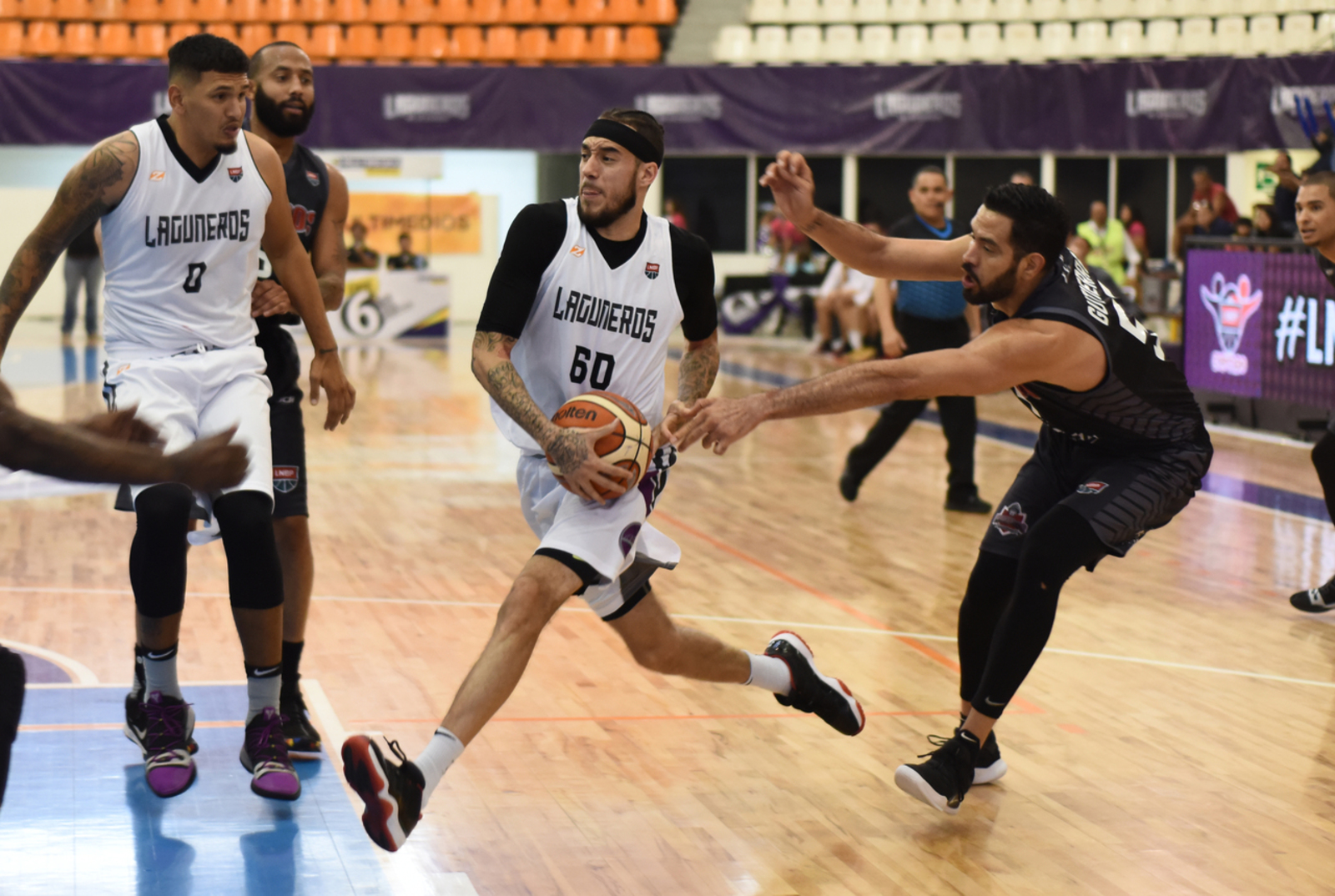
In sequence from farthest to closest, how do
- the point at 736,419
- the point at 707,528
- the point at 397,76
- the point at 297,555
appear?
the point at 397,76
the point at 707,528
the point at 297,555
the point at 736,419

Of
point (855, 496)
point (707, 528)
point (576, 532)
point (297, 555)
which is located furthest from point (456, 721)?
point (855, 496)

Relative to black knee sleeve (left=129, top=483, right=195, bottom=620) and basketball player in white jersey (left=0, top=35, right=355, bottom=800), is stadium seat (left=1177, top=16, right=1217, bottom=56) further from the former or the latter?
black knee sleeve (left=129, top=483, right=195, bottom=620)

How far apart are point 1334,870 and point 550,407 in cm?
226

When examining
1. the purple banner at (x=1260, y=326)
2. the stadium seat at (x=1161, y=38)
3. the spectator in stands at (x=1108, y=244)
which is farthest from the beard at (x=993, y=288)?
the stadium seat at (x=1161, y=38)

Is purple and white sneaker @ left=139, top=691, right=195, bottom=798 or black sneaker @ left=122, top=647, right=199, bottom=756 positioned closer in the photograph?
purple and white sneaker @ left=139, top=691, right=195, bottom=798

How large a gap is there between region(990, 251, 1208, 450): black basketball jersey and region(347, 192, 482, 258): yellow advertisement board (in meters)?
18.8

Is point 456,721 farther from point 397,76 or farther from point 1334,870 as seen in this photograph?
point 397,76

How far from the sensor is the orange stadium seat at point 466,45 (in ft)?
72.0

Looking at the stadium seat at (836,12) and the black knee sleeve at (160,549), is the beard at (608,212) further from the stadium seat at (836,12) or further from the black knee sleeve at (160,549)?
the stadium seat at (836,12)

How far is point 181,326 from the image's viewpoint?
4070mm

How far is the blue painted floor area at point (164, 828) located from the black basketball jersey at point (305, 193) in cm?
137

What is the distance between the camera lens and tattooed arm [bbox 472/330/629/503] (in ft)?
12.1

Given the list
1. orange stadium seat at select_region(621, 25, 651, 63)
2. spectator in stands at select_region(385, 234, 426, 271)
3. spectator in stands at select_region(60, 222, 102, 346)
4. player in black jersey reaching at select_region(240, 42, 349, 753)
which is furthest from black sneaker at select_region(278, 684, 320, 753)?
orange stadium seat at select_region(621, 25, 651, 63)

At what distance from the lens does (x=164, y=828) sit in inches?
151
